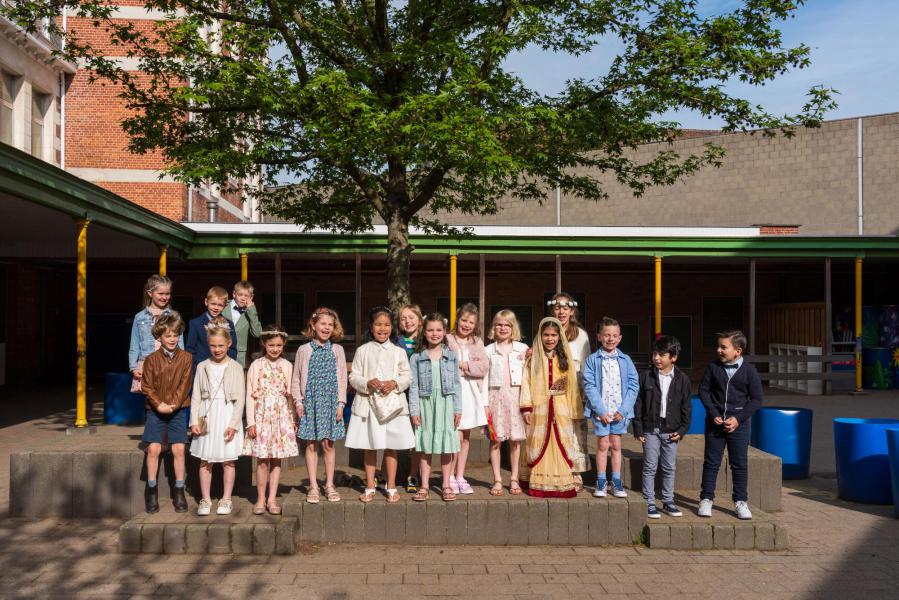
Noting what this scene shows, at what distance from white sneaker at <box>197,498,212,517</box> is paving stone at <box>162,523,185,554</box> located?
25cm

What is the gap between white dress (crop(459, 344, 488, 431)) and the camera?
6164mm

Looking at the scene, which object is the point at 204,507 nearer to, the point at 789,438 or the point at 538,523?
the point at 538,523

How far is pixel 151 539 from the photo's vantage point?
537 cm

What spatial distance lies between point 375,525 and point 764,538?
116 inches

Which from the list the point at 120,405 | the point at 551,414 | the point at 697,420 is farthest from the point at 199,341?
the point at 697,420

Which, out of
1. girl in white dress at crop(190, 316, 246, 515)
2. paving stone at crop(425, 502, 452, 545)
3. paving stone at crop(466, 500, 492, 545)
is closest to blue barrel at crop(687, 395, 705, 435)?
paving stone at crop(466, 500, 492, 545)

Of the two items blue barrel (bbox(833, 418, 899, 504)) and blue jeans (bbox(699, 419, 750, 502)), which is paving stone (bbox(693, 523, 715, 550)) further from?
blue barrel (bbox(833, 418, 899, 504))

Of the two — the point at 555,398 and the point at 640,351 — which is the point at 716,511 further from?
the point at 640,351

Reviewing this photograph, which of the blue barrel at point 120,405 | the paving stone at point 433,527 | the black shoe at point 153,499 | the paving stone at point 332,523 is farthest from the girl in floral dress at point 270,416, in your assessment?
the blue barrel at point 120,405

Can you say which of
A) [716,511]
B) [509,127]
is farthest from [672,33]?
[716,511]

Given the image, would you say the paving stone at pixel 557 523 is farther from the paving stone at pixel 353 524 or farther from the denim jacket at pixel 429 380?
the paving stone at pixel 353 524

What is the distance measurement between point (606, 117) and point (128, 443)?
6257mm

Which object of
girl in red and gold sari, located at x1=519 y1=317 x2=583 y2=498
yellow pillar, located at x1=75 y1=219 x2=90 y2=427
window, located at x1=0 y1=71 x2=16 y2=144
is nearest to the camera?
girl in red and gold sari, located at x1=519 y1=317 x2=583 y2=498

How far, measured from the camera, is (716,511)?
19.9ft
